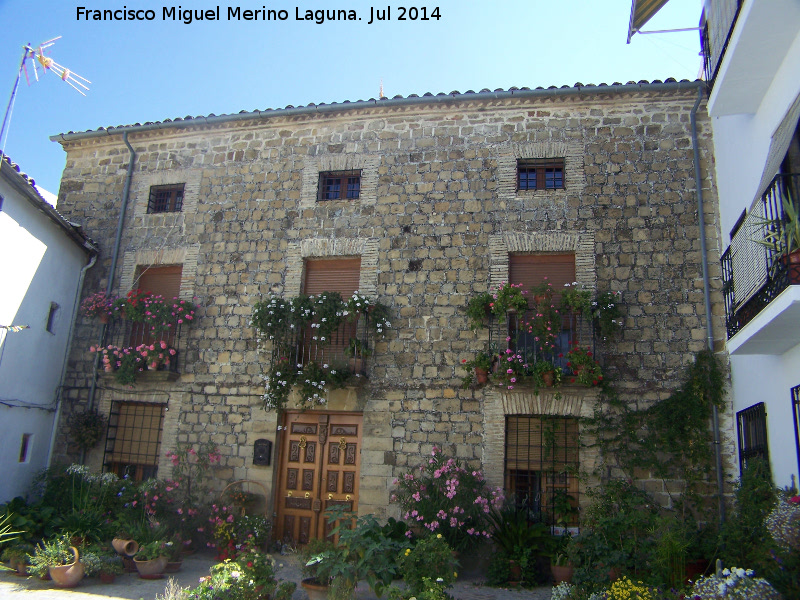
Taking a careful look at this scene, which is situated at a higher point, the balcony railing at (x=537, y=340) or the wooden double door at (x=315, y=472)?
the balcony railing at (x=537, y=340)

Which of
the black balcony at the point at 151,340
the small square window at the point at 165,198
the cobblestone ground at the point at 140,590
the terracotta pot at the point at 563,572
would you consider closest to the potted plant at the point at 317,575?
the cobblestone ground at the point at 140,590

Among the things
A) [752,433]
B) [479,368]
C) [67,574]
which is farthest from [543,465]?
[67,574]

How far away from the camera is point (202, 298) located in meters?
10.9

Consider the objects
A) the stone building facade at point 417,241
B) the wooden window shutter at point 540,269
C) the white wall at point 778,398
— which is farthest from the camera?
the wooden window shutter at point 540,269

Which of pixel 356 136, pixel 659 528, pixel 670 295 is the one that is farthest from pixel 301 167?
pixel 659 528

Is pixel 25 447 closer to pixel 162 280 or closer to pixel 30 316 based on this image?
pixel 30 316

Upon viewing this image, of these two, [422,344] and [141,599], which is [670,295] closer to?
[422,344]

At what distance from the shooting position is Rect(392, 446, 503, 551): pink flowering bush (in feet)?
28.1

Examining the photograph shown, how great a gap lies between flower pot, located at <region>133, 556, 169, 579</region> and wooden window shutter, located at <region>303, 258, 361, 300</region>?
14.4 feet

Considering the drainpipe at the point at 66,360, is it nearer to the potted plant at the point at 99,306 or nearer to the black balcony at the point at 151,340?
the potted plant at the point at 99,306

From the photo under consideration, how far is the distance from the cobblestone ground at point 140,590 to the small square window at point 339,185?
5783mm

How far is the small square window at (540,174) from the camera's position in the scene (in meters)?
10.2

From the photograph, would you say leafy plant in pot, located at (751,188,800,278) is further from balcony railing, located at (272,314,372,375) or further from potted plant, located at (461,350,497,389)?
balcony railing, located at (272,314,372,375)

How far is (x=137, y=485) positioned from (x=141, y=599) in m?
3.53
